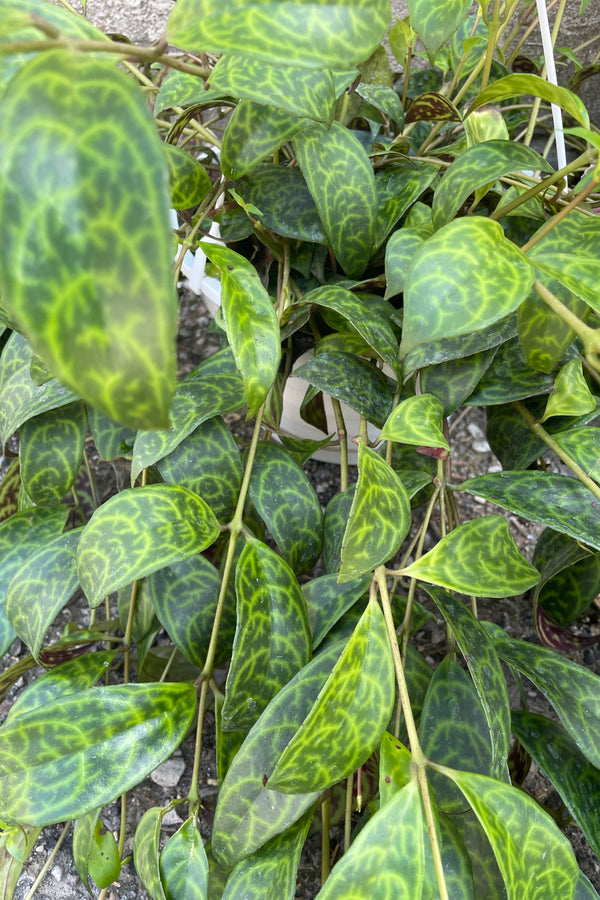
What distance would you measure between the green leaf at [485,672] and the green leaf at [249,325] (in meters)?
0.17

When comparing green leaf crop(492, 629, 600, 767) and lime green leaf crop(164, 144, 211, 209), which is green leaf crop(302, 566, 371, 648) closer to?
green leaf crop(492, 629, 600, 767)

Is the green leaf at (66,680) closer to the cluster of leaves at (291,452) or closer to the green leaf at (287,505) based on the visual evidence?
the cluster of leaves at (291,452)

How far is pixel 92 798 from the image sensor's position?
0.38 metres

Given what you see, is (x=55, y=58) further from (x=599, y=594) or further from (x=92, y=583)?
(x=599, y=594)

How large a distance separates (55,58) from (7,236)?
0.06 m

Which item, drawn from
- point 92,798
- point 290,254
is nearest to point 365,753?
point 92,798

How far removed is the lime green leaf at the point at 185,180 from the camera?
0.48 m

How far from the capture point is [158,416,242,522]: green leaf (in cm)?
48

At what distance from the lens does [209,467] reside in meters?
0.48

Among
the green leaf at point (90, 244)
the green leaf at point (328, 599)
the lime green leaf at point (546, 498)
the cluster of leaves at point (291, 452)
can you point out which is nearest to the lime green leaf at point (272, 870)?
the cluster of leaves at point (291, 452)

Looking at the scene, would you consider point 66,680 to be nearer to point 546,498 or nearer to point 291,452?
point 291,452

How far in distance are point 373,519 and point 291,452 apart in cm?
23

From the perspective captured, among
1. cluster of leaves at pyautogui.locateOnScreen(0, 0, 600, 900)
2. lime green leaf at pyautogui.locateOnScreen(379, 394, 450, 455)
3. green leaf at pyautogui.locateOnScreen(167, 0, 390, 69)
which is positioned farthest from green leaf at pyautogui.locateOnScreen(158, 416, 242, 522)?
green leaf at pyautogui.locateOnScreen(167, 0, 390, 69)

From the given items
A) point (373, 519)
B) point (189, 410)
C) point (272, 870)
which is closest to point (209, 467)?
point (189, 410)
